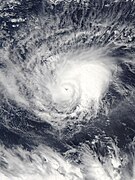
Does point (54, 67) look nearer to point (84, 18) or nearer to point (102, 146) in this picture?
point (84, 18)

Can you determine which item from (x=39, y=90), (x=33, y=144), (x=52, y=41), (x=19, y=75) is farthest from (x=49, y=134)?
(x=52, y=41)

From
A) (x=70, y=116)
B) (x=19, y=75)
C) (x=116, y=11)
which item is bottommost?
(x=70, y=116)

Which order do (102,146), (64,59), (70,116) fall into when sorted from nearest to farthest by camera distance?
(102,146) → (70,116) → (64,59)

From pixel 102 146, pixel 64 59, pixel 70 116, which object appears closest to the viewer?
pixel 102 146

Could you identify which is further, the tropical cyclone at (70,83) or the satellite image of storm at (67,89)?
the tropical cyclone at (70,83)

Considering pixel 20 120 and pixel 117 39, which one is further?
pixel 117 39

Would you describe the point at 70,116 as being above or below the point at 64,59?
below

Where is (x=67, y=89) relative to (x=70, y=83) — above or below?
below

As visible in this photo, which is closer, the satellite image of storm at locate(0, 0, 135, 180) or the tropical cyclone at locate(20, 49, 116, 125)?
the satellite image of storm at locate(0, 0, 135, 180)
